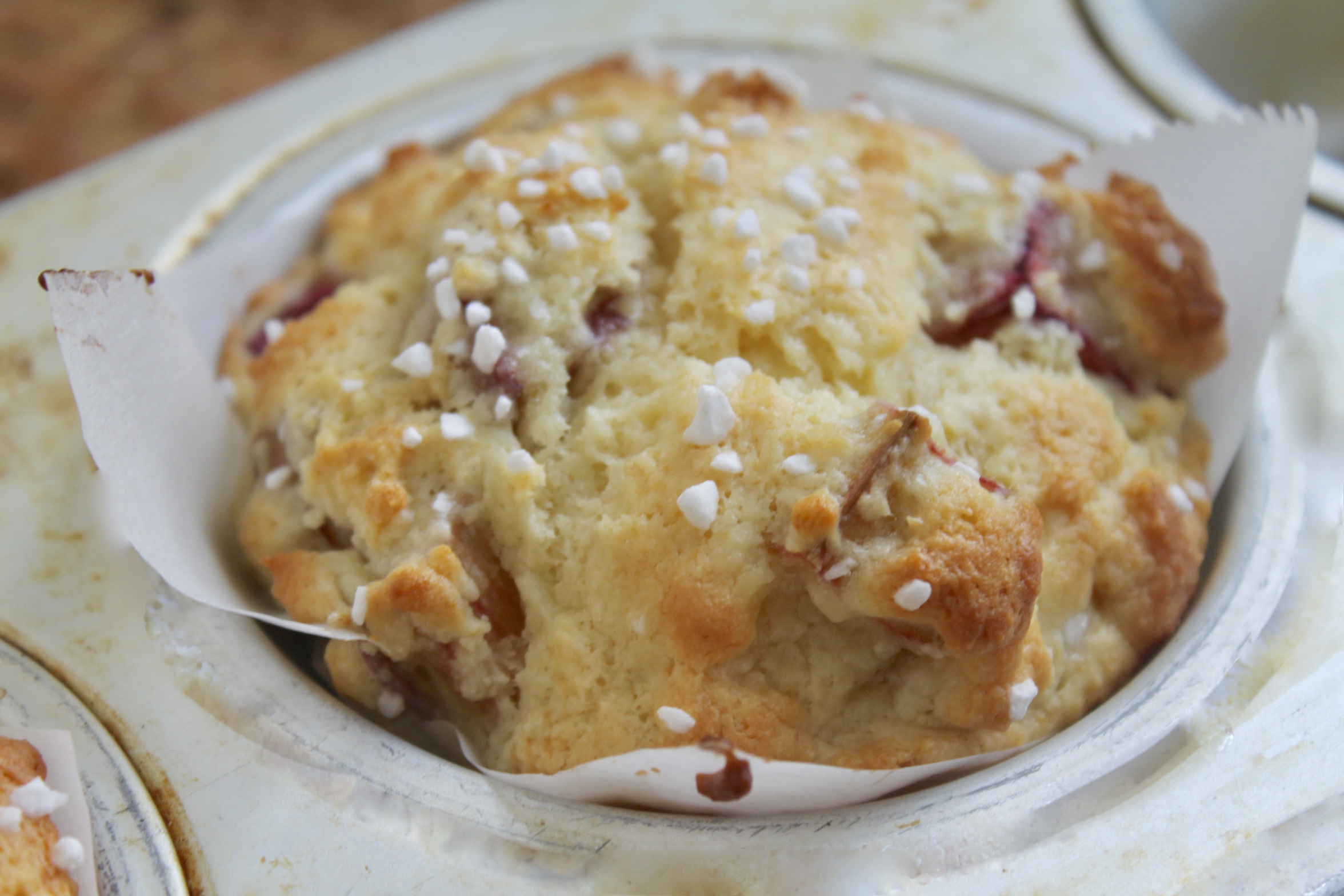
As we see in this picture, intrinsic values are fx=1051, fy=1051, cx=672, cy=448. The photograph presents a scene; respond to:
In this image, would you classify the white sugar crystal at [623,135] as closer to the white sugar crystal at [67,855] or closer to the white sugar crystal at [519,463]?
the white sugar crystal at [519,463]

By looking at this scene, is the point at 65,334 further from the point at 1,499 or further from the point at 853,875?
the point at 853,875

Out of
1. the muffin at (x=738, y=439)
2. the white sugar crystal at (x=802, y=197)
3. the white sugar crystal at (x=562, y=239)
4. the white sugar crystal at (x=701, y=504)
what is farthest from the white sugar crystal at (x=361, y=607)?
the white sugar crystal at (x=802, y=197)

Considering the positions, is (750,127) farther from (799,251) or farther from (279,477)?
(279,477)

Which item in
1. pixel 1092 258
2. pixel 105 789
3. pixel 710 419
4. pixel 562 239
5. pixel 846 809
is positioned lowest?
pixel 846 809

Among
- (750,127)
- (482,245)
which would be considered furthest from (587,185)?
(750,127)

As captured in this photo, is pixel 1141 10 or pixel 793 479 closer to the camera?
pixel 793 479

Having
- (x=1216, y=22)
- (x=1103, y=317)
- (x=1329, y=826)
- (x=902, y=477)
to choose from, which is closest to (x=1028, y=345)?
(x=1103, y=317)
